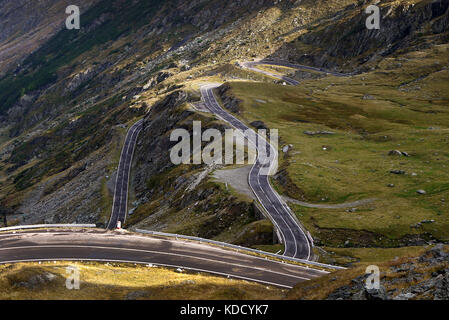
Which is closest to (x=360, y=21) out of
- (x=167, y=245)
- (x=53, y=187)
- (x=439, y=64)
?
(x=439, y=64)

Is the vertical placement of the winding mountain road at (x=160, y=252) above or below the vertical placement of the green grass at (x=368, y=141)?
below

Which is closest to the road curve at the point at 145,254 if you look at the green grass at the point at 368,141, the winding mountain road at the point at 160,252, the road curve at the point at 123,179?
the winding mountain road at the point at 160,252

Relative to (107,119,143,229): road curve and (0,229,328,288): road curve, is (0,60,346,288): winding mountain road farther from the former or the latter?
(107,119,143,229): road curve

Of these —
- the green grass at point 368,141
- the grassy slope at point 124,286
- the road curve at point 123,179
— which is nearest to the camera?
the grassy slope at point 124,286

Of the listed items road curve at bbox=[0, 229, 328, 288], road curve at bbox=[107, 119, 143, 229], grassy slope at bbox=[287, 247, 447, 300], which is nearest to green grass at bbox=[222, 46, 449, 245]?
road curve at bbox=[0, 229, 328, 288]

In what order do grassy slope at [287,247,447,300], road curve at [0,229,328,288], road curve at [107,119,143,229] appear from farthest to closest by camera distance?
road curve at [107,119,143,229] < road curve at [0,229,328,288] < grassy slope at [287,247,447,300]

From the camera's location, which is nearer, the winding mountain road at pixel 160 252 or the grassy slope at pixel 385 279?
the grassy slope at pixel 385 279

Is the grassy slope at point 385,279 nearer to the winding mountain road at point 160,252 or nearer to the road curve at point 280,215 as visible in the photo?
the winding mountain road at point 160,252

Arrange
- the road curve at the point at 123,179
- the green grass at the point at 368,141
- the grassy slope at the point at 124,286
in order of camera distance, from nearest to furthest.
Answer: the grassy slope at the point at 124,286 < the green grass at the point at 368,141 < the road curve at the point at 123,179
